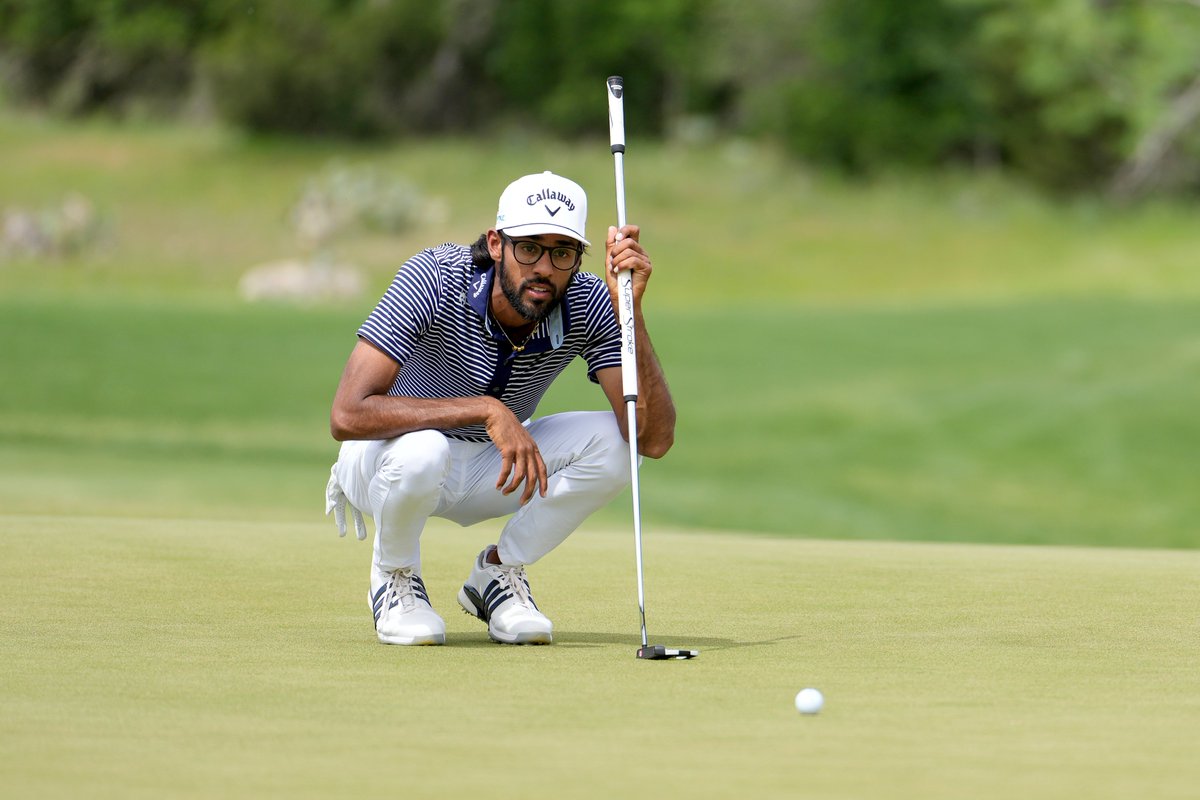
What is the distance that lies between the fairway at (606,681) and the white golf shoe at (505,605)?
91 millimetres

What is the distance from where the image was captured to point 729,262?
45.6 meters

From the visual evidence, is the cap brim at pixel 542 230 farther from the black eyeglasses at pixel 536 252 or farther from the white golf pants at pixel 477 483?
the white golf pants at pixel 477 483

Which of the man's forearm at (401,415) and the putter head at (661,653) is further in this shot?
the man's forearm at (401,415)

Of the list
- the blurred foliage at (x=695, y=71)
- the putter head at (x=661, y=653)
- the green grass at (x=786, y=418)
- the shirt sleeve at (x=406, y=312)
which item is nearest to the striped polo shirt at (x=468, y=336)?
the shirt sleeve at (x=406, y=312)

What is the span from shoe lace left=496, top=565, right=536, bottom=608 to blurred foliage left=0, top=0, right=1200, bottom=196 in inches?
1709

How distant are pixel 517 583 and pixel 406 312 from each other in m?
0.98

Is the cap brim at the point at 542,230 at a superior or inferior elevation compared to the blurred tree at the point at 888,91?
inferior

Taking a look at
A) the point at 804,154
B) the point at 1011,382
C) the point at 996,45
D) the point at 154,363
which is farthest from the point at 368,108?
the point at 1011,382

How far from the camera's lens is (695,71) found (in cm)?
5728

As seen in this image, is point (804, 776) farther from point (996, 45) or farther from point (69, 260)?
point (996, 45)

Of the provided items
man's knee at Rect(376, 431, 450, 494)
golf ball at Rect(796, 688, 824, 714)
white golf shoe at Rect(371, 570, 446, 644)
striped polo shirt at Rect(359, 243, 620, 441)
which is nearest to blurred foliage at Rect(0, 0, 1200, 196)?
striped polo shirt at Rect(359, 243, 620, 441)

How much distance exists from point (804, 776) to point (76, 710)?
66.2 inches

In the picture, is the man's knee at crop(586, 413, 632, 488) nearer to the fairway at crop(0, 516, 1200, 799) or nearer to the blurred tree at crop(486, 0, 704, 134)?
the fairway at crop(0, 516, 1200, 799)

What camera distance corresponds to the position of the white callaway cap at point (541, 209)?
5578 mm
